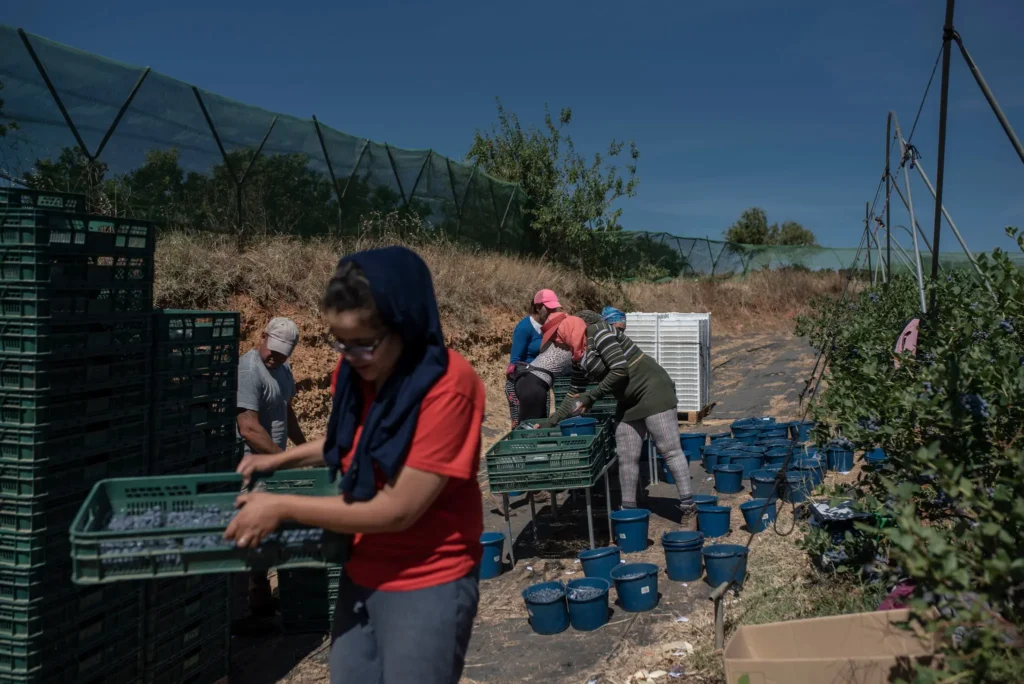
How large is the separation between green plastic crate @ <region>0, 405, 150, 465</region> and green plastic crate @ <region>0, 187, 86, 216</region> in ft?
2.99

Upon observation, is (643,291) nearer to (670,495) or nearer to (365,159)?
(365,159)

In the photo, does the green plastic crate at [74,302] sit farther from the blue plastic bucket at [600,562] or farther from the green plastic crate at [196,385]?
the blue plastic bucket at [600,562]

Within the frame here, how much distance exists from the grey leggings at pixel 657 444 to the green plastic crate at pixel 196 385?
3139mm

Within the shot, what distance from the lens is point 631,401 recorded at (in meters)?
6.55

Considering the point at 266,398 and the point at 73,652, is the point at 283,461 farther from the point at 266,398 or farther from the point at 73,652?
the point at 266,398

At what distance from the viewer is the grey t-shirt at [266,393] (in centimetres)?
496

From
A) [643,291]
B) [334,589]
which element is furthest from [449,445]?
[643,291]

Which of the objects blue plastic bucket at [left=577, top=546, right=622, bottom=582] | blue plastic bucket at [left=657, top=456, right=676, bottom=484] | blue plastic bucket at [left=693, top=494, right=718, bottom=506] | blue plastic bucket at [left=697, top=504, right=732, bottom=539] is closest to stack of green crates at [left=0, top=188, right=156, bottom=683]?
blue plastic bucket at [left=577, top=546, right=622, bottom=582]

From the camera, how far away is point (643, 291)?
25.6 meters

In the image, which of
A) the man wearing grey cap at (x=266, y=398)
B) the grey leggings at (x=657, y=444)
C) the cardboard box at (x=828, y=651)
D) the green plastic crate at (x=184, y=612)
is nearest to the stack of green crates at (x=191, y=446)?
the green plastic crate at (x=184, y=612)

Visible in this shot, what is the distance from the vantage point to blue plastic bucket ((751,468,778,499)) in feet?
22.7

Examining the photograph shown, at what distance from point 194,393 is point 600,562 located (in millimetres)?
2881

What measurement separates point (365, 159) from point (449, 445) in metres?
13.1

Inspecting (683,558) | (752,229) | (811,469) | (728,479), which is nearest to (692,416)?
(728,479)
